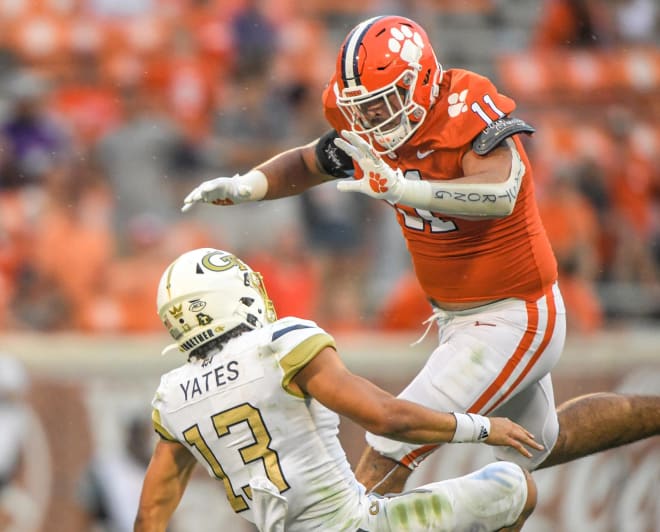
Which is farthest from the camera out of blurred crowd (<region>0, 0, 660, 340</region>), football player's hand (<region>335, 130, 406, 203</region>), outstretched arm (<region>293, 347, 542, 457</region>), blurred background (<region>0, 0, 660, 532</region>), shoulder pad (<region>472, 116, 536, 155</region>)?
blurred crowd (<region>0, 0, 660, 340</region>)

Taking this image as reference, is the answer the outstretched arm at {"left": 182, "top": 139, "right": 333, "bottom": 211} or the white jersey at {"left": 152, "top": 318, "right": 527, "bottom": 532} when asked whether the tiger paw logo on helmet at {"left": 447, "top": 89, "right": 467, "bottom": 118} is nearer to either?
the outstretched arm at {"left": 182, "top": 139, "right": 333, "bottom": 211}

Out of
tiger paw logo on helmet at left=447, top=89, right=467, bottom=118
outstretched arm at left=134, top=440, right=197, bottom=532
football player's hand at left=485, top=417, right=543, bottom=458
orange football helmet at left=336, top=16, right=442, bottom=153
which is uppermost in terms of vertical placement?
orange football helmet at left=336, top=16, right=442, bottom=153

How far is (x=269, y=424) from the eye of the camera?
423cm

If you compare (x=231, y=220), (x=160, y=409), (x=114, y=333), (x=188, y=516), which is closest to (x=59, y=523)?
(x=188, y=516)

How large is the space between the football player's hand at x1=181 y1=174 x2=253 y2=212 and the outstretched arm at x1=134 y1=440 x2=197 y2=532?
1.06 meters

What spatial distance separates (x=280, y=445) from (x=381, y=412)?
359 millimetres

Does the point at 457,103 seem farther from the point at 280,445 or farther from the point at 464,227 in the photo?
the point at 280,445

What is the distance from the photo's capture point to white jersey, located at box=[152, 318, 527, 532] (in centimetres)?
421

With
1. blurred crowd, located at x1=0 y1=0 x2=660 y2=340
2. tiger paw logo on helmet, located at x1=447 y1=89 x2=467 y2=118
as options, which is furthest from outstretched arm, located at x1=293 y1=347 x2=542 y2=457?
blurred crowd, located at x1=0 y1=0 x2=660 y2=340

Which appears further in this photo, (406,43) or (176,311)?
(406,43)

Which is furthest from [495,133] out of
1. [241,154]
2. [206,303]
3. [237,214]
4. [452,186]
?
[241,154]

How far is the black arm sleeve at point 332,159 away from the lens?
5.42 m

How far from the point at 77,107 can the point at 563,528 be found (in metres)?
4.92

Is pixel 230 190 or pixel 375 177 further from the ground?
pixel 230 190
